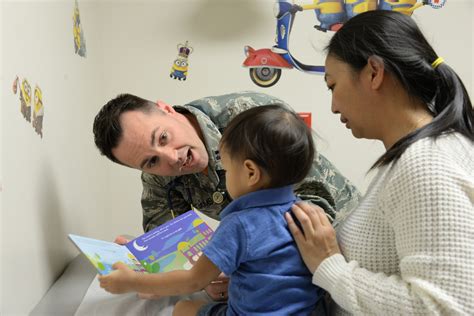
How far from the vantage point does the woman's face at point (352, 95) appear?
88 centimetres

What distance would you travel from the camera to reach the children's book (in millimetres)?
1150

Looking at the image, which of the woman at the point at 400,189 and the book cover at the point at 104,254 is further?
the book cover at the point at 104,254

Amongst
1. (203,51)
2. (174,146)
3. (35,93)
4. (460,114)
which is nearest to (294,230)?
(460,114)

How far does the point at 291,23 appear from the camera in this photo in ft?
7.31

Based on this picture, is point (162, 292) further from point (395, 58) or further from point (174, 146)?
point (395, 58)

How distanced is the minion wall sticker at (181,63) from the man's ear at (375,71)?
4.89 feet

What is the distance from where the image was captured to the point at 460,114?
825 millimetres

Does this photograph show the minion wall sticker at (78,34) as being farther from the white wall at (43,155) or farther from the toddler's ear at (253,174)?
the toddler's ear at (253,174)

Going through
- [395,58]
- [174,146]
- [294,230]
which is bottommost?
[294,230]

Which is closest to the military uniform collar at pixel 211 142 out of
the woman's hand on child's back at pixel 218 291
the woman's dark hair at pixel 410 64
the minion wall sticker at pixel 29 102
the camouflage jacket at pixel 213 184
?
the camouflage jacket at pixel 213 184

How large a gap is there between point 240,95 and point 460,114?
77 centimetres

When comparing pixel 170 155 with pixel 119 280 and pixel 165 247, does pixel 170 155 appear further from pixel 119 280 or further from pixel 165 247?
pixel 119 280

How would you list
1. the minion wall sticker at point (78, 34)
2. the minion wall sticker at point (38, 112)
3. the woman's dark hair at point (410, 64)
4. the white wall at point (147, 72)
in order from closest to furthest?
the woman's dark hair at point (410, 64), the minion wall sticker at point (38, 112), the white wall at point (147, 72), the minion wall sticker at point (78, 34)

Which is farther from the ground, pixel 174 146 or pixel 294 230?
pixel 174 146
